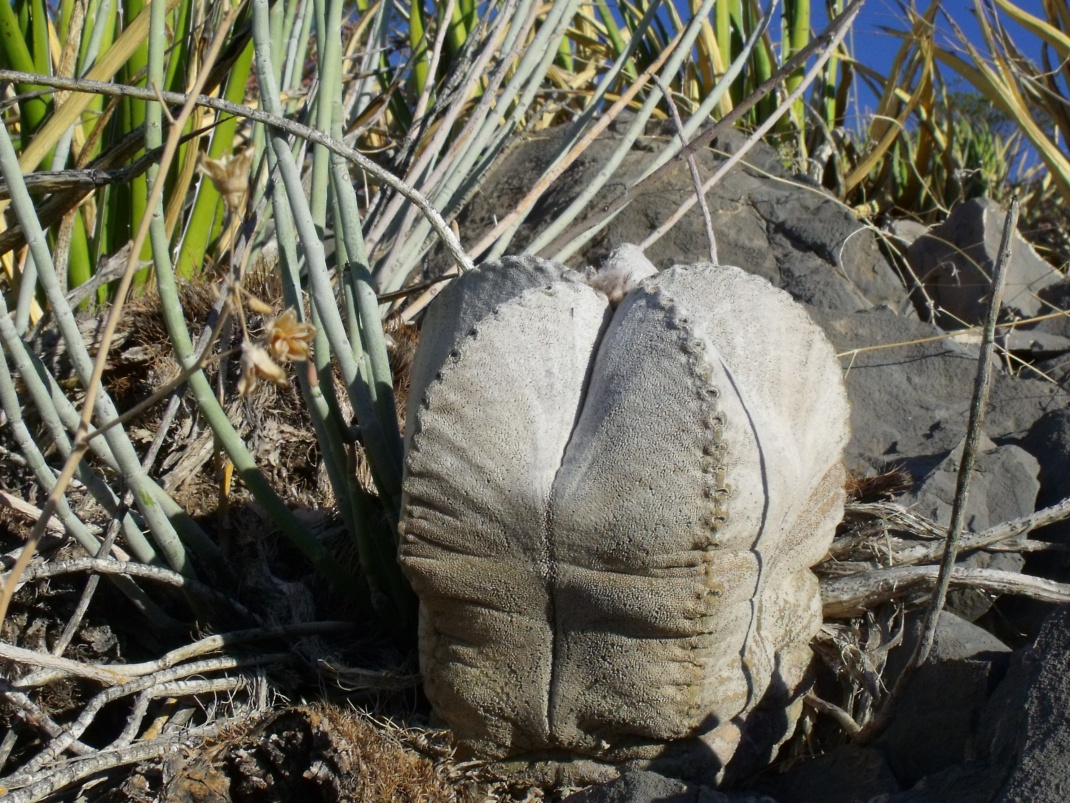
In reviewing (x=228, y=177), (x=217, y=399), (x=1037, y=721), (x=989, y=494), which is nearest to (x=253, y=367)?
(x=228, y=177)

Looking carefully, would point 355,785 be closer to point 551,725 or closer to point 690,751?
point 551,725

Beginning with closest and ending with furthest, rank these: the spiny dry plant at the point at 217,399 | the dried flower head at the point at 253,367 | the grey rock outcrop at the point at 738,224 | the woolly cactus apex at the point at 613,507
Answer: the dried flower head at the point at 253,367, the woolly cactus apex at the point at 613,507, the spiny dry plant at the point at 217,399, the grey rock outcrop at the point at 738,224

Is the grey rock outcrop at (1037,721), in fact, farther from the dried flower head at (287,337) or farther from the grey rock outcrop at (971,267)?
the grey rock outcrop at (971,267)

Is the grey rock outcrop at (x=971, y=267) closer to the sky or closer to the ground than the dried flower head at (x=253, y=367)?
closer to the sky

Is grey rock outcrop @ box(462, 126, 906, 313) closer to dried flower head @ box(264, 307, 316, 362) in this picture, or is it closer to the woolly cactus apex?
the woolly cactus apex

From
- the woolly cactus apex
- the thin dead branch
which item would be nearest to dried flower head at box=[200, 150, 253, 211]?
the woolly cactus apex

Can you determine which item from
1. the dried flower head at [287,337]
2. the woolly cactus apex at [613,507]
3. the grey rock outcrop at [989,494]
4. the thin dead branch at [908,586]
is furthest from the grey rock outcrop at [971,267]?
the dried flower head at [287,337]
